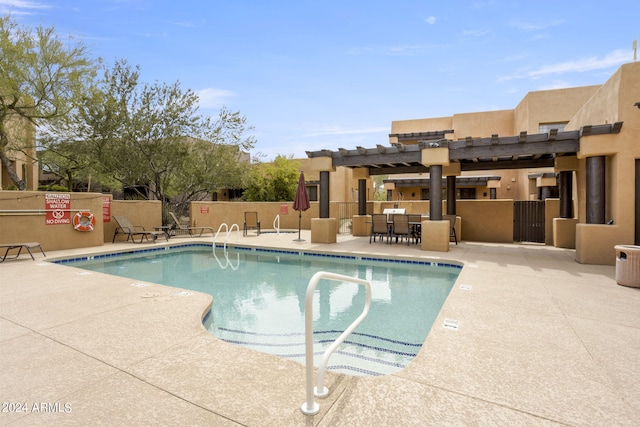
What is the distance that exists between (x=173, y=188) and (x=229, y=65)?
30.1 feet

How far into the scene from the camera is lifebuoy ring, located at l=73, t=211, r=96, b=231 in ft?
34.5

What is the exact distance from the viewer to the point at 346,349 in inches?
161

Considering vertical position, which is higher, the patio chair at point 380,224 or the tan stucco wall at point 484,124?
the tan stucco wall at point 484,124

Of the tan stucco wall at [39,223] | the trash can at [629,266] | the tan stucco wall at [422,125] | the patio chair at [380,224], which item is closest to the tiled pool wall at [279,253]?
the tan stucco wall at [39,223]

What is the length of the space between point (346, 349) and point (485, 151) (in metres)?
7.92

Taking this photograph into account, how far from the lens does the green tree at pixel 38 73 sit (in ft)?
42.8

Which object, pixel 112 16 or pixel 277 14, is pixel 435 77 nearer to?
pixel 277 14

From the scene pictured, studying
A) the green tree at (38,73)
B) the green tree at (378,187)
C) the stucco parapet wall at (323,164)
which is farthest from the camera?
the green tree at (378,187)

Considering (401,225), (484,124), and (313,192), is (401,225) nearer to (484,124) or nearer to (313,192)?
(313,192)

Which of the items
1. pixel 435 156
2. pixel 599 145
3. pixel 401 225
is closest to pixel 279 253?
pixel 401 225

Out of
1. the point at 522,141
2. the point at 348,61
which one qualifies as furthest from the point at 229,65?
the point at 522,141

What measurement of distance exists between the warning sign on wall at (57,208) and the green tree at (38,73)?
6391 millimetres

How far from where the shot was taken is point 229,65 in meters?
12.8

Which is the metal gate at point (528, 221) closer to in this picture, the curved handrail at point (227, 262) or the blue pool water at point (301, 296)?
the blue pool water at point (301, 296)
